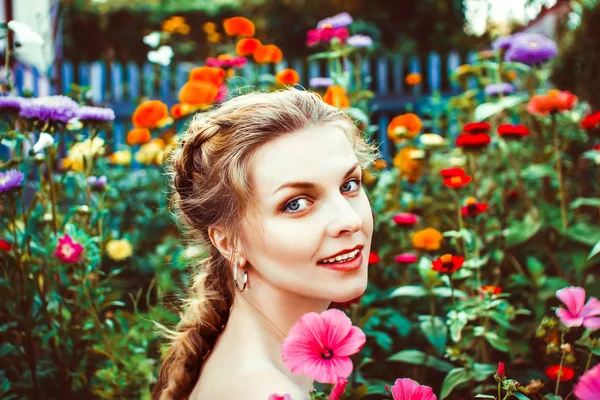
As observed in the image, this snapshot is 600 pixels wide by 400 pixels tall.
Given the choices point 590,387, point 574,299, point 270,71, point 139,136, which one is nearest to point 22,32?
point 139,136

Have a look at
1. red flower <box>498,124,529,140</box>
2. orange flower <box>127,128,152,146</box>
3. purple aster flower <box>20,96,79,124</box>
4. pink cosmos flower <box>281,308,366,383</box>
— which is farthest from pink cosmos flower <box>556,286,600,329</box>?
orange flower <box>127,128,152,146</box>

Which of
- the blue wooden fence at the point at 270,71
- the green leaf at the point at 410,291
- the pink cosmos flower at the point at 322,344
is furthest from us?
the blue wooden fence at the point at 270,71

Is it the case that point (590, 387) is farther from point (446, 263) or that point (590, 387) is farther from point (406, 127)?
point (406, 127)

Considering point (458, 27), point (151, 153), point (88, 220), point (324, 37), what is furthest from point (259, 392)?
point (458, 27)

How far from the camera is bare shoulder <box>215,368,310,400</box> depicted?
110 cm

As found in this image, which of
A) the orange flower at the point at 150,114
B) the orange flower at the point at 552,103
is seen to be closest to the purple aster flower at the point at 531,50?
the orange flower at the point at 552,103

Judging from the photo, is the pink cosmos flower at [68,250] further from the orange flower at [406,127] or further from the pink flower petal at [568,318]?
the orange flower at [406,127]

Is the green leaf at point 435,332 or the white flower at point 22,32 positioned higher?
the white flower at point 22,32

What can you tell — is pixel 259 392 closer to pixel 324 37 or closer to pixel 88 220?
pixel 88 220

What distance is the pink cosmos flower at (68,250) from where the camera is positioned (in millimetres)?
1803

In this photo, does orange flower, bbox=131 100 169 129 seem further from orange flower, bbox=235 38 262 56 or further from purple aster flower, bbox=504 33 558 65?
purple aster flower, bbox=504 33 558 65

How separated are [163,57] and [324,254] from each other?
2146 millimetres

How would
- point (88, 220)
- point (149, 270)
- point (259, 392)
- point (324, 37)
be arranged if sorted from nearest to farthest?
point (259, 392) < point (88, 220) < point (324, 37) < point (149, 270)

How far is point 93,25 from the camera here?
9.36 m
